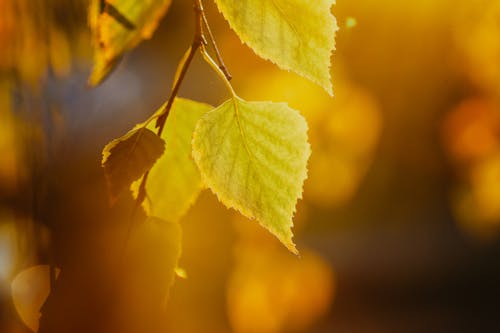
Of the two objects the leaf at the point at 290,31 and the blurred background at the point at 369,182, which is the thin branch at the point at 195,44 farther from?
the blurred background at the point at 369,182

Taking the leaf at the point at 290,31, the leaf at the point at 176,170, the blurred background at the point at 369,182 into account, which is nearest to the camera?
the leaf at the point at 290,31

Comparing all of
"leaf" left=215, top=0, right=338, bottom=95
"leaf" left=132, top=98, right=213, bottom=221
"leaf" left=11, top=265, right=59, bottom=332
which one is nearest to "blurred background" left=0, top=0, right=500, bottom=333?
"leaf" left=11, top=265, right=59, bottom=332

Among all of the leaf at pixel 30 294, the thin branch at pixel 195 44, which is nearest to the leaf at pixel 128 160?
the thin branch at pixel 195 44

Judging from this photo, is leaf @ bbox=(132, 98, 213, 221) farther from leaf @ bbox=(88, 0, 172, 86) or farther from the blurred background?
the blurred background

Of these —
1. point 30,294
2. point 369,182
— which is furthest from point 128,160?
point 369,182

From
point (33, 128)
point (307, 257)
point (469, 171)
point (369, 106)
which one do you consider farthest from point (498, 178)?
point (33, 128)

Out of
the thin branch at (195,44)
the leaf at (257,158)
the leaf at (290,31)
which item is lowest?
the leaf at (257,158)

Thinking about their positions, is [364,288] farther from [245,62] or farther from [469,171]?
[245,62]

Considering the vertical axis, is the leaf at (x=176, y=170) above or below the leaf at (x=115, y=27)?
below
